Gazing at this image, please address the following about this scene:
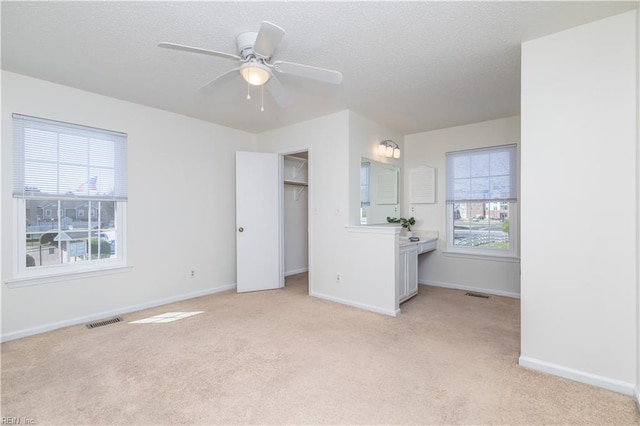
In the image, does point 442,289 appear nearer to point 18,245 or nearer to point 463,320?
point 463,320

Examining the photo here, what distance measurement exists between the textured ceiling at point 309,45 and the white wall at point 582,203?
0.25 meters

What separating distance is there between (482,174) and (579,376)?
114 inches

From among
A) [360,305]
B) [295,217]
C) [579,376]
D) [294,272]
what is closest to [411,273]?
[360,305]

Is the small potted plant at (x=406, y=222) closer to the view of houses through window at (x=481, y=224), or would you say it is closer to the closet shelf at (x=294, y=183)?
the view of houses through window at (x=481, y=224)

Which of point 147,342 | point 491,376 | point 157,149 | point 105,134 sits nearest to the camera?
point 491,376

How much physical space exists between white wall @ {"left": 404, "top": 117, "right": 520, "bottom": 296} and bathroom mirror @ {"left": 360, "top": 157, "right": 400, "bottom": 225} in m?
0.39

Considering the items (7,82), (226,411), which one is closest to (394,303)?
(226,411)

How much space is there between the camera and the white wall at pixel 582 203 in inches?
77.0

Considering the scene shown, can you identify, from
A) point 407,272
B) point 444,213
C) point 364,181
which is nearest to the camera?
point 407,272

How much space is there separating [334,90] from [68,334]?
3515 mm

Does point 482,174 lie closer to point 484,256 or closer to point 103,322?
point 484,256

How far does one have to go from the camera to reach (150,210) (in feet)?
12.3

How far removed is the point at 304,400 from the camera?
6.29ft

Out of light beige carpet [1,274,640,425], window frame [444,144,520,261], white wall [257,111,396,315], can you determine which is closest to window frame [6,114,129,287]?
light beige carpet [1,274,640,425]
